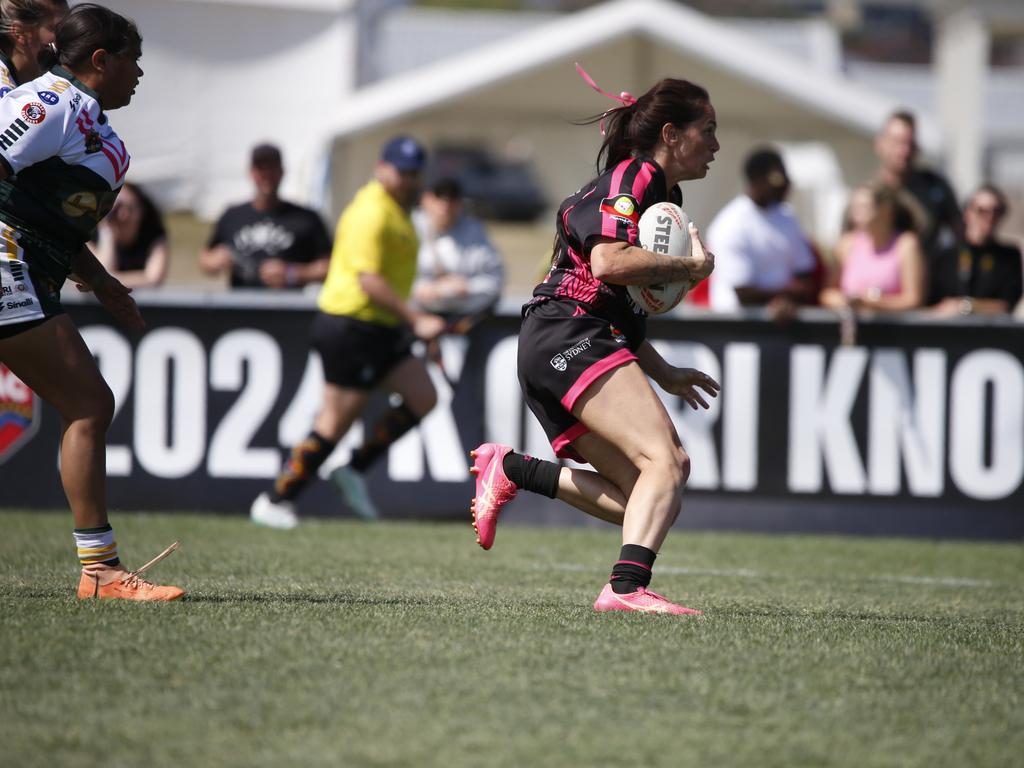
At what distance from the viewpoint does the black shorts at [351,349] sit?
28.6 ft

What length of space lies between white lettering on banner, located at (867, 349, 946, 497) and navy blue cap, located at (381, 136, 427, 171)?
3306 millimetres

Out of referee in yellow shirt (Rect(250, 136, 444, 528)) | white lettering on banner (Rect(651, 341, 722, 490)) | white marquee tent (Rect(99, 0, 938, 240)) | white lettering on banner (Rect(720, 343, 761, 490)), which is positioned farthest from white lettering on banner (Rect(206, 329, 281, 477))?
white marquee tent (Rect(99, 0, 938, 240))

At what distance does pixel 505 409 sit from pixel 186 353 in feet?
7.03

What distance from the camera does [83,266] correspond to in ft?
17.5

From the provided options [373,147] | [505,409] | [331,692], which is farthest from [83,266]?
[373,147]

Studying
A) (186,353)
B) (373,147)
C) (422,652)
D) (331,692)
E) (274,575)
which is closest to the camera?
(331,692)

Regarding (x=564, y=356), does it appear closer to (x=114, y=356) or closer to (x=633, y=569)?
(x=633, y=569)

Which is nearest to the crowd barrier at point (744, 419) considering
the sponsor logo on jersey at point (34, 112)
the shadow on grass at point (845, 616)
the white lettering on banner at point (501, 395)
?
the white lettering on banner at point (501, 395)

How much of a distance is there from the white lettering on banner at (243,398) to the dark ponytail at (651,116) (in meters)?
4.48

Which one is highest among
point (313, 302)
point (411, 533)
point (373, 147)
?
point (373, 147)

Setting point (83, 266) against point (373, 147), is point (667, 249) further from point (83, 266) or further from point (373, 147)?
point (373, 147)

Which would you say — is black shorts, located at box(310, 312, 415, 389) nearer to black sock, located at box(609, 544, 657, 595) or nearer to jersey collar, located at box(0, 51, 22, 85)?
jersey collar, located at box(0, 51, 22, 85)

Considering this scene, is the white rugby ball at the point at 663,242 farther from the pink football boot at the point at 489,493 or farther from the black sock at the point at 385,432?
the black sock at the point at 385,432

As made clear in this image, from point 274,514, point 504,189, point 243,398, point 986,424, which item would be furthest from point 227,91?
point 504,189
